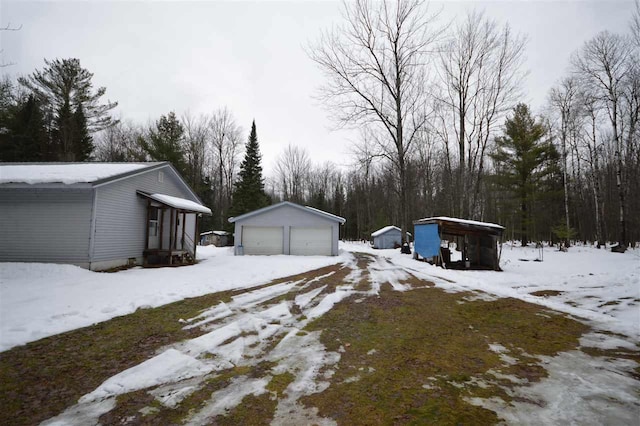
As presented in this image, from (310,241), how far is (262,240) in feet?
11.3

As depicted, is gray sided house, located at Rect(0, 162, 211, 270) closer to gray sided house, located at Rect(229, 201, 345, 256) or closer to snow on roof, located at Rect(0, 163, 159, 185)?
snow on roof, located at Rect(0, 163, 159, 185)

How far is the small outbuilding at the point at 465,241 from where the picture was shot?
11867mm

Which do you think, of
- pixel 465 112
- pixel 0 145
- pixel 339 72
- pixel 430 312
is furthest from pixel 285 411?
pixel 0 145

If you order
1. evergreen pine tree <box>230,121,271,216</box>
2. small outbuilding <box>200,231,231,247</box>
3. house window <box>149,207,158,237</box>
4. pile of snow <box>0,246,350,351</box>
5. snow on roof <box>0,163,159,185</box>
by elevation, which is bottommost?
pile of snow <box>0,246,350,351</box>

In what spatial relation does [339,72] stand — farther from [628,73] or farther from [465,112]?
[628,73]

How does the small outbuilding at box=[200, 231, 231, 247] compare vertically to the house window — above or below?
below

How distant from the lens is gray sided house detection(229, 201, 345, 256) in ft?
62.5

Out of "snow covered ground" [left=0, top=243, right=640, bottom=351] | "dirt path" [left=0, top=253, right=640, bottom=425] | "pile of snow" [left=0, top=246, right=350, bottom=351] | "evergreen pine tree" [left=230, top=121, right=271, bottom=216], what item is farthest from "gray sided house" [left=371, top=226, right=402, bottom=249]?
"dirt path" [left=0, top=253, right=640, bottom=425]

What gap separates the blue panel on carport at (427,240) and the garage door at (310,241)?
261 inches

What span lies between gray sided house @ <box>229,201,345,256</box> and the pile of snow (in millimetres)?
8821

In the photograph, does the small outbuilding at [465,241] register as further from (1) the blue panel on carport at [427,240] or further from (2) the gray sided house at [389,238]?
(2) the gray sided house at [389,238]

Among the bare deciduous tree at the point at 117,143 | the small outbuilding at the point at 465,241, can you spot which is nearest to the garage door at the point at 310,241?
the small outbuilding at the point at 465,241

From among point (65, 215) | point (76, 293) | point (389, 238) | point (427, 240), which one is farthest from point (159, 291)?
point (389, 238)

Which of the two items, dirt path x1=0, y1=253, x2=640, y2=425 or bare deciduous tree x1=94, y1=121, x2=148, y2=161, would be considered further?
bare deciduous tree x1=94, y1=121, x2=148, y2=161
